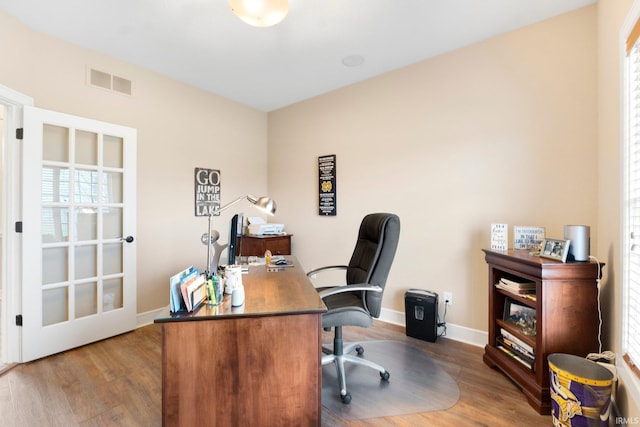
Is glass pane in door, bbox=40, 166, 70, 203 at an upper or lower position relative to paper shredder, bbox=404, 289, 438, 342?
upper

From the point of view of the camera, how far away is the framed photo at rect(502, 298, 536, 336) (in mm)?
1994

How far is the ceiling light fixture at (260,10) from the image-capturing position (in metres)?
1.63

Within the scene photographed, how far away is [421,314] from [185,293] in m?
2.18

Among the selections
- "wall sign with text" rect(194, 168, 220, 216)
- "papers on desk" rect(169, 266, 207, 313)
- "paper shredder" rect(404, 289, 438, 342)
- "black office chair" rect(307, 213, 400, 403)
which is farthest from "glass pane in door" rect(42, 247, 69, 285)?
Result: "paper shredder" rect(404, 289, 438, 342)

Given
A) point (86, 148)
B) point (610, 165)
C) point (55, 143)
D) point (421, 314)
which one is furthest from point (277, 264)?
point (610, 165)

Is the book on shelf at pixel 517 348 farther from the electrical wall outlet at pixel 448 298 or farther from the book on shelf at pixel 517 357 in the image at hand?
the electrical wall outlet at pixel 448 298

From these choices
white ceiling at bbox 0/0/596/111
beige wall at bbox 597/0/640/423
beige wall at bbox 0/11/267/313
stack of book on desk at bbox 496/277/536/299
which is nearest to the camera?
beige wall at bbox 597/0/640/423

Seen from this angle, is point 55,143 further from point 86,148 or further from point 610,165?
point 610,165

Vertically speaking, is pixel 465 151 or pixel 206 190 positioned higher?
pixel 465 151

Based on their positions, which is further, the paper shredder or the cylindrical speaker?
the paper shredder

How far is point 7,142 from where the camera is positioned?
2.31 meters

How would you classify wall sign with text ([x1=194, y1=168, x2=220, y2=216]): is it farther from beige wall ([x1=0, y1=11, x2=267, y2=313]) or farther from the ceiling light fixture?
the ceiling light fixture

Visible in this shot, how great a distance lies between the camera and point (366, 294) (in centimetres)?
191

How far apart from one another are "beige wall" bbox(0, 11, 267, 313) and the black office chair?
6.89 feet
